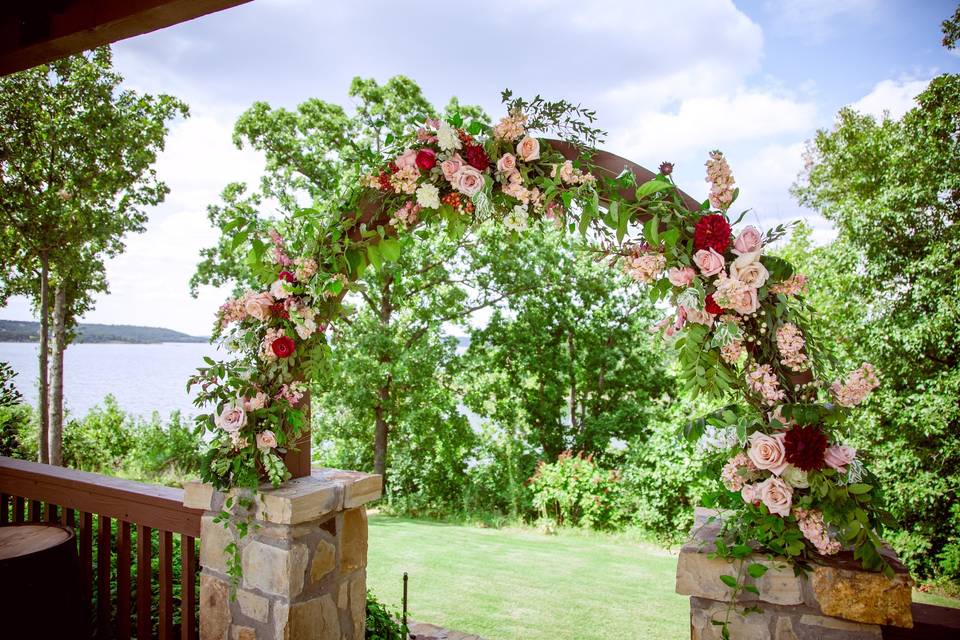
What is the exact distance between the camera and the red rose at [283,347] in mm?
1975

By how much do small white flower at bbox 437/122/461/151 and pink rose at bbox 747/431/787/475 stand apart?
127 centimetres

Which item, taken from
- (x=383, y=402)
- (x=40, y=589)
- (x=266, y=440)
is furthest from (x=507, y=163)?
(x=383, y=402)

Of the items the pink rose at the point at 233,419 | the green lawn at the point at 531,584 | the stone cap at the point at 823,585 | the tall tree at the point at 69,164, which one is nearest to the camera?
the stone cap at the point at 823,585

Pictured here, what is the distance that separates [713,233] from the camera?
1.63 m

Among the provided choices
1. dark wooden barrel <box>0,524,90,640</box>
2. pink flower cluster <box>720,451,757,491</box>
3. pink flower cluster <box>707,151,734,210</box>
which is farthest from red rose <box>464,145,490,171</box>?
dark wooden barrel <box>0,524,90,640</box>

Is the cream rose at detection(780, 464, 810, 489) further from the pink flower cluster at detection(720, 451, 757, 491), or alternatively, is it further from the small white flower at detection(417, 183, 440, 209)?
the small white flower at detection(417, 183, 440, 209)

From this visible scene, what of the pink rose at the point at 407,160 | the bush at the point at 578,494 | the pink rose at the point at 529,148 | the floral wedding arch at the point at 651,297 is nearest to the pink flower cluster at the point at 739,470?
the floral wedding arch at the point at 651,297

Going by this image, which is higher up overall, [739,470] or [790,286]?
[790,286]

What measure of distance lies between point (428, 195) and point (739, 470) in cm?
126

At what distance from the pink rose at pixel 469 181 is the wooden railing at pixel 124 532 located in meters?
1.55

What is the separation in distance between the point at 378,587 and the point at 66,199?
5385 millimetres

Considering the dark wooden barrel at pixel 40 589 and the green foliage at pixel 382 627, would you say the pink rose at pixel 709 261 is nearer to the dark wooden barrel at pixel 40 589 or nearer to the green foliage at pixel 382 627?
the dark wooden barrel at pixel 40 589

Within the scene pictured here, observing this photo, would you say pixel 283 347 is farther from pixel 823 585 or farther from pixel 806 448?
pixel 823 585

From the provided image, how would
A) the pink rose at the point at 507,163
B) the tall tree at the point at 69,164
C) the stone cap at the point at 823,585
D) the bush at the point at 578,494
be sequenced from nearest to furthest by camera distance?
1. the stone cap at the point at 823,585
2. the pink rose at the point at 507,163
3. the tall tree at the point at 69,164
4. the bush at the point at 578,494
